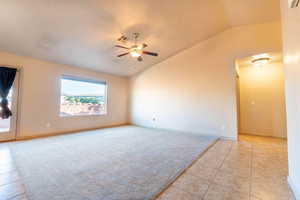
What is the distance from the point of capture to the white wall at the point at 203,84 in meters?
4.30

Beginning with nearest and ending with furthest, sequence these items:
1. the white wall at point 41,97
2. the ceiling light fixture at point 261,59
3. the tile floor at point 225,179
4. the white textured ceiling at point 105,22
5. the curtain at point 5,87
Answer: the tile floor at point 225,179 → the white textured ceiling at point 105,22 → the curtain at point 5,87 → the white wall at point 41,97 → the ceiling light fixture at point 261,59

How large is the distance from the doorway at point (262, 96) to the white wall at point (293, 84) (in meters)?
2.84

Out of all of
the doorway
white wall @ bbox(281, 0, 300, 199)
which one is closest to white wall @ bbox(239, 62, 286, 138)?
the doorway

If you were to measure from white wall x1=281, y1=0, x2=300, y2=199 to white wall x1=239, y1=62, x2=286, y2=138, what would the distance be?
3.58m

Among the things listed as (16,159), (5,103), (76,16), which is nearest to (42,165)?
(16,159)

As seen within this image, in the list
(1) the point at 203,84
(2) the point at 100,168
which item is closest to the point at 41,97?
(2) the point at 100,168

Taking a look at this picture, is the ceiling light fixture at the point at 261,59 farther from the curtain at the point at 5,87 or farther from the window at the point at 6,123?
the window at the point at 6,123

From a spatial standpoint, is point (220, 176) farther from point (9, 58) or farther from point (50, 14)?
point (9, 58)

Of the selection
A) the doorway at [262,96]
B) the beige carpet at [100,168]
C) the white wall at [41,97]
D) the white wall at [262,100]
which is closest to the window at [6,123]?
the white wall at [41,97]

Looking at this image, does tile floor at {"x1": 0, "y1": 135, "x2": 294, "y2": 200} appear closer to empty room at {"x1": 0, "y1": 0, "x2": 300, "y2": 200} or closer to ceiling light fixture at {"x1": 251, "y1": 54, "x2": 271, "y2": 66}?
empty room at {"x1": 0, "y1": 0, "x2": 300, "y2": 200}

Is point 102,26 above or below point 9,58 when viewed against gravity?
above

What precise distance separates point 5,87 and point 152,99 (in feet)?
15.6

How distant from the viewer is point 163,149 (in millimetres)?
3365

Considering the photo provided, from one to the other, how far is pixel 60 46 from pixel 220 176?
189 inches
